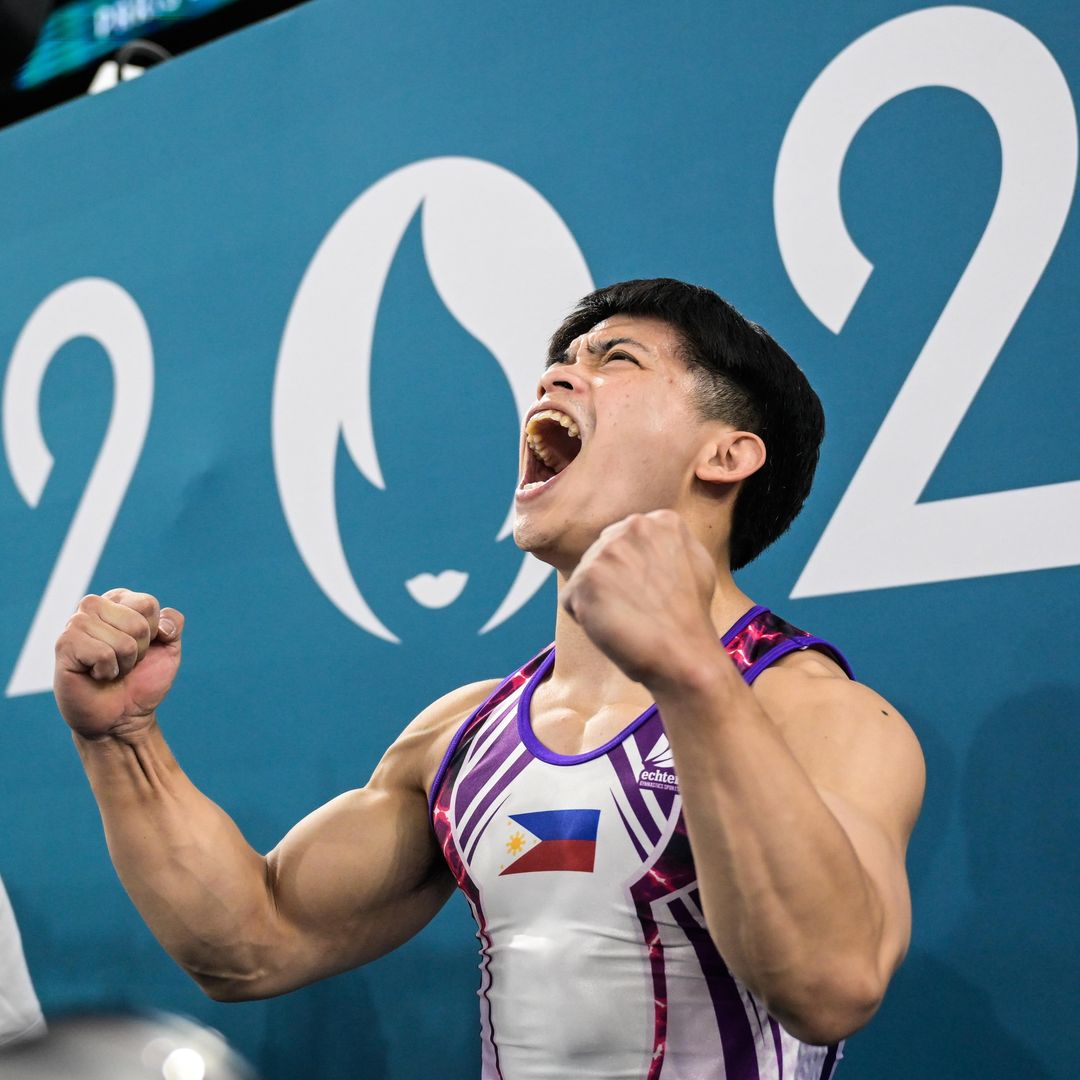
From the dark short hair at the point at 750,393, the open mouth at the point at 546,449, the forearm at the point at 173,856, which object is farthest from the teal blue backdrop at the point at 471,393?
the forearm at the point at 173,856

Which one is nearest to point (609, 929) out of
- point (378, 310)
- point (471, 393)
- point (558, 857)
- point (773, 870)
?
point (558, 857)

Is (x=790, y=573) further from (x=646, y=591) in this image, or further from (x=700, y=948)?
(x=646, y=591)

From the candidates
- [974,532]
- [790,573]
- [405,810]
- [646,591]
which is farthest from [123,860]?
[974,532]

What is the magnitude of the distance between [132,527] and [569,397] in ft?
3.64

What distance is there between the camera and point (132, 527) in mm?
2158

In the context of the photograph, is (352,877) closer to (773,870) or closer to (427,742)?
(427,742)

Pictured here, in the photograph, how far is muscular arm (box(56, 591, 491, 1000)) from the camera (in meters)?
1.17

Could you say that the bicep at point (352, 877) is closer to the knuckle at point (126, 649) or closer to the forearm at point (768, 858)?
the knuckle at point (126, 649)

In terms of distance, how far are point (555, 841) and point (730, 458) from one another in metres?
0.41

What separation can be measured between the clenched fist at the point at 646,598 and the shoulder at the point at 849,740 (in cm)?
19

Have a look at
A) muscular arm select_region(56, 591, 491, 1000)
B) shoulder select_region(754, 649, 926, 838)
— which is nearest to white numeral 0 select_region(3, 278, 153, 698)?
muscular arm select_region(56, 591, 491, 1000)

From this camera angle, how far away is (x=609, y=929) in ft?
3.55

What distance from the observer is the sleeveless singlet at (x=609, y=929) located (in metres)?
1.07

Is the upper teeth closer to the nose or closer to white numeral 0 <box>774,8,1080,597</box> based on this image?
the nose
